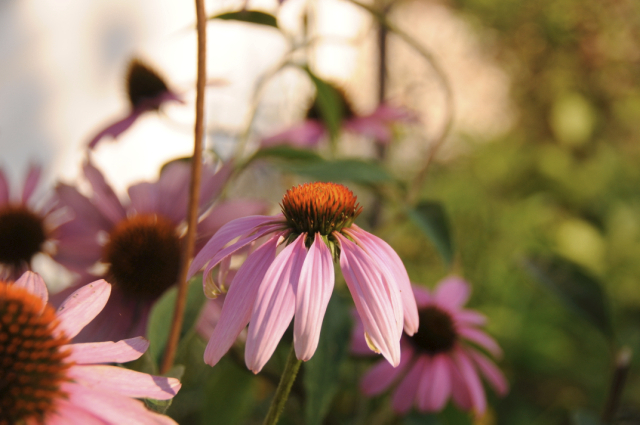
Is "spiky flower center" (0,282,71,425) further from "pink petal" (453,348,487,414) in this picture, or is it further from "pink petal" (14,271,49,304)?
"pink petal" (453,348,487,414)

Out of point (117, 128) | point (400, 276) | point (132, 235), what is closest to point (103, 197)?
point (132, 235)

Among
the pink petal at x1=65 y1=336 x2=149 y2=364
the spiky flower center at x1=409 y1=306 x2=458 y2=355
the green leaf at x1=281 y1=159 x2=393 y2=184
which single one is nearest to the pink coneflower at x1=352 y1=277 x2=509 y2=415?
the spiky flower center at x1=409 y1=306 x2=458 y2=355

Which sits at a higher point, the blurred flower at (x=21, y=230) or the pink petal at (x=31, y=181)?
the pink petal at (x=31, y=181)

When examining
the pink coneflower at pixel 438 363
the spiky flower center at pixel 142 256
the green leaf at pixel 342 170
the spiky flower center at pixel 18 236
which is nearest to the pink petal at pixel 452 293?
the pink coneflower at pixel 438 363

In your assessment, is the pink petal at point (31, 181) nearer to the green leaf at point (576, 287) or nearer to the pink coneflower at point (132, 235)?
the pink coneflower at point (132, 235)

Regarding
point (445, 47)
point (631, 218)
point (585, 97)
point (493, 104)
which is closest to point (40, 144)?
point (445, 47)

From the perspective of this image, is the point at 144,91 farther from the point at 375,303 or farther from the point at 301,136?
the point at 375,303
